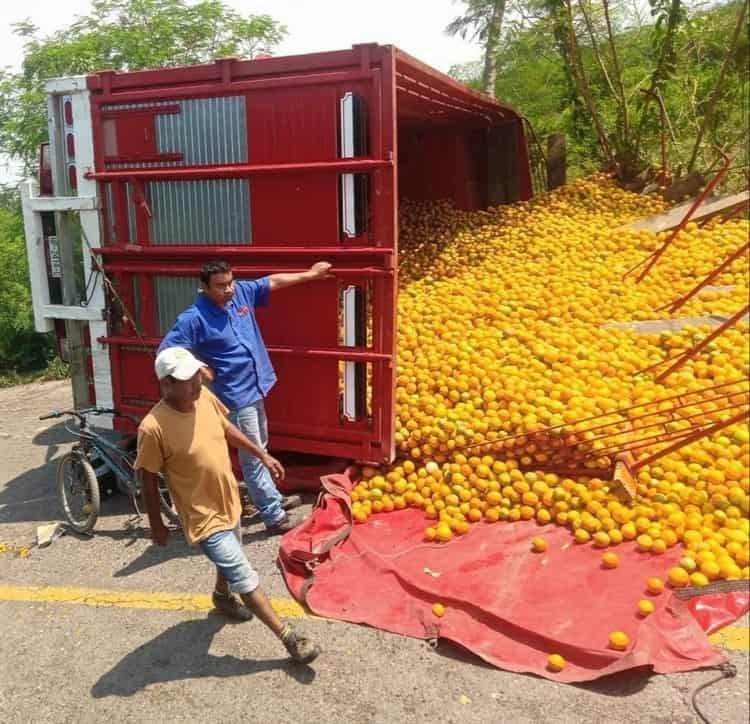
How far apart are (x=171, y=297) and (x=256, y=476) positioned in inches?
63.5

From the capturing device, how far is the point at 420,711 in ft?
9.96

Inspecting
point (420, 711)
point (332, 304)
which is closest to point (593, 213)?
point (332, 304)

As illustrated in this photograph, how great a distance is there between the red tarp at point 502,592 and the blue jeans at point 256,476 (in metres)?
0.32

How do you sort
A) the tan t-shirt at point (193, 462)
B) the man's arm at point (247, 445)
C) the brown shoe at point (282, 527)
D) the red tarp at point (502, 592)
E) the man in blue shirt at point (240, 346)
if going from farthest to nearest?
1. the brown shoe at point (282, 527)
2. the man in blue shirt at point (240, 346)
3. the man's arm at point (247, 445)
4. the tan t-shirt at point (193, 462)
5. the red tarp at point (502, 592)

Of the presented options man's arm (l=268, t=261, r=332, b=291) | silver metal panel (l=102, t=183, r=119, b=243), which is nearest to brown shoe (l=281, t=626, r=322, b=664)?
man's arm (l=268, t=261, r=332, b=291)

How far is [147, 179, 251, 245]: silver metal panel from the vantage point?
480 centimetres

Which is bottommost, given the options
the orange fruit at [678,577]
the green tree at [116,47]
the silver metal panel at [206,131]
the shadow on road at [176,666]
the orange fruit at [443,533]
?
the shadow on road at [176,666]

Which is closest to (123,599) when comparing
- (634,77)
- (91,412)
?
(91,412)

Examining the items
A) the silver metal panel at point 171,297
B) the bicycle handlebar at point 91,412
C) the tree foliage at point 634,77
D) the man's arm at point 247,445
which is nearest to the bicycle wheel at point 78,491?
the bicycle handlebar at point 91,412

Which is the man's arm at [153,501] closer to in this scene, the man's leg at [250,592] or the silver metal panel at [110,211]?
the man's leg at [250,592]

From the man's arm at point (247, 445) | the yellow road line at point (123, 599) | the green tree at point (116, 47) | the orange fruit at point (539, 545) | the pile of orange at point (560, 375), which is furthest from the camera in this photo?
the green tree at point (116, 47)

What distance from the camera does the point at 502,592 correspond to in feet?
11.6

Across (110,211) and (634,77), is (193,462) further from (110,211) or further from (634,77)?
(634,77)

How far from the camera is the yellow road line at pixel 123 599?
12.9ft
